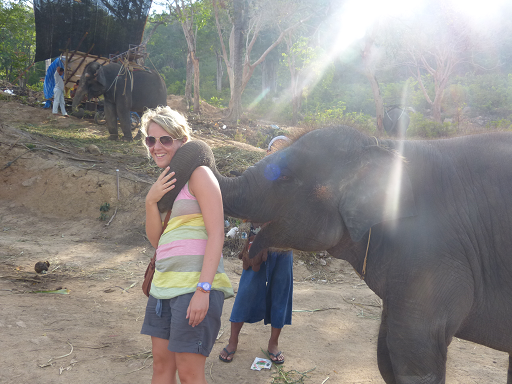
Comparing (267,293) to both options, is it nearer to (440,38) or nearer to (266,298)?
(266,298)

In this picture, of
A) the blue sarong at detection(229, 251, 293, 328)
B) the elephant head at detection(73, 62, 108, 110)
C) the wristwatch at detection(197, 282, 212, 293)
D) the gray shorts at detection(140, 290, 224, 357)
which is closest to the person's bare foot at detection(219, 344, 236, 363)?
the blue sarong at detection(229, 251, 293, 328)

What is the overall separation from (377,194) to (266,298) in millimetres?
1661

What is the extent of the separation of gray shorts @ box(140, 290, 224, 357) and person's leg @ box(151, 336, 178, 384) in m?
0.06

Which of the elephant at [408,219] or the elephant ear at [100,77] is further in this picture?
the elephant ear at [100,77]

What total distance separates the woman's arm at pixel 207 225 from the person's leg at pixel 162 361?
320 mm

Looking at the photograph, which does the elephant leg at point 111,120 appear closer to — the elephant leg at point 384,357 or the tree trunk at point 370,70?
the tree trunk at point 370,70

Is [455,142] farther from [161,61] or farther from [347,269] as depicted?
[161,61]

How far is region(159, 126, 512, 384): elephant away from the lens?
194 centimetres

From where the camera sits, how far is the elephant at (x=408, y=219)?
194 cm

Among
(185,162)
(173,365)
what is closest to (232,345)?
(173,365)

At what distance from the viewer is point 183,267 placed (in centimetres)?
204

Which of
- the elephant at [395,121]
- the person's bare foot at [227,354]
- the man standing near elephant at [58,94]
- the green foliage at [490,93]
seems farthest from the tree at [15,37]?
the green foliage at [490,93]

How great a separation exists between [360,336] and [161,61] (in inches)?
1634

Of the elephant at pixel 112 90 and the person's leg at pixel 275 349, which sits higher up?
the elephant at pixel 112 90
